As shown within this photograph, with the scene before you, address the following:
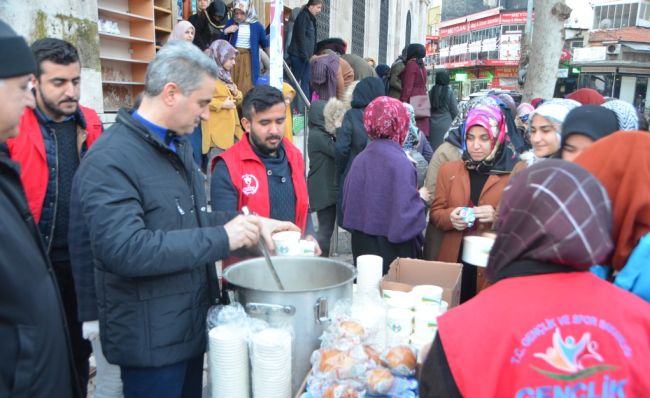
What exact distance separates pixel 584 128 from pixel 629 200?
3.06 feet

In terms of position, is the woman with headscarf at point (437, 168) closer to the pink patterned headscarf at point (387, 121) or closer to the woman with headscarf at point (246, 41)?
the pink patterned headscarf at point (387, 121)

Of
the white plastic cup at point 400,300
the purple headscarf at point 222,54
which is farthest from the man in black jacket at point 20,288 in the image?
the purple headscarf at point 222,54

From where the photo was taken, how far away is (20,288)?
1.46 meters

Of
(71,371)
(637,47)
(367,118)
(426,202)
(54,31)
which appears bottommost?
(71,371)

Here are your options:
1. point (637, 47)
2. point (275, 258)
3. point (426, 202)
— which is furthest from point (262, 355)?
point (637, 47)

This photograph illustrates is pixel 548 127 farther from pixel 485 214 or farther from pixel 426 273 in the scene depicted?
pixel 426 273

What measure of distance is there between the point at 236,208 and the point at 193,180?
24.3 inches

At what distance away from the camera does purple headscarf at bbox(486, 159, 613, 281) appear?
4.32ft

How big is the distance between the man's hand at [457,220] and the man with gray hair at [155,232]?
5.43ft

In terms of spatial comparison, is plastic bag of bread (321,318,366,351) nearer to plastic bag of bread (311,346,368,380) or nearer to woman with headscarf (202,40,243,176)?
plastic bag of bread (311,346,368,380)

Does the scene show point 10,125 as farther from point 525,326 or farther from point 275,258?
point 525,326

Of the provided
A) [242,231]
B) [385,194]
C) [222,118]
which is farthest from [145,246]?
[222,118]

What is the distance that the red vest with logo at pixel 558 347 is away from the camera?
1.32 meters

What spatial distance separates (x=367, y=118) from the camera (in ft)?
11.8
